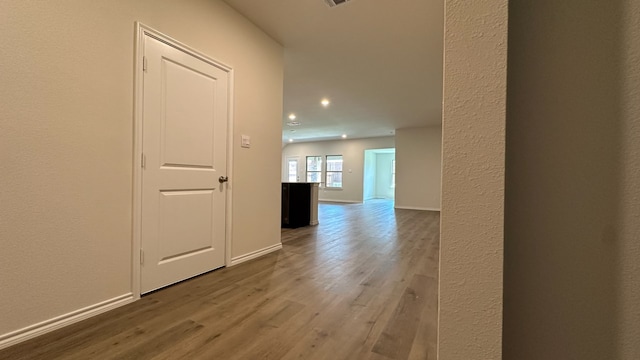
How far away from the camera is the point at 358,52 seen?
3.40m

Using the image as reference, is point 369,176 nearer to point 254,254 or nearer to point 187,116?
point 254,254

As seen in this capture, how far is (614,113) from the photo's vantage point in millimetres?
590

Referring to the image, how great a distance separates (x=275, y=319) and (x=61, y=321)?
1.19 meters

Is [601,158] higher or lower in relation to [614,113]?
lower

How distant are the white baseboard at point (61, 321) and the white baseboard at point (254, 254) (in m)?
0.93

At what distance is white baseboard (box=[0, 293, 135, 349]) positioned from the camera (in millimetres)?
1318

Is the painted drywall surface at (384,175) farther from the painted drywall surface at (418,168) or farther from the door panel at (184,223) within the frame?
the door panel at (184,223)

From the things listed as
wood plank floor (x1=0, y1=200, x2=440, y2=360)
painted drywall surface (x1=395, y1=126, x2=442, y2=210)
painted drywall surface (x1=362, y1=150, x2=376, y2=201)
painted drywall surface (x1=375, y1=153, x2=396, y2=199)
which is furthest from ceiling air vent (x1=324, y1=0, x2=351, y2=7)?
painted drywall surface (x1=375, y1=153, x2=396, y2=199)

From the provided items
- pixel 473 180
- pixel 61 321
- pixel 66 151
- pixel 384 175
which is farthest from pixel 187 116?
pixel 384 175

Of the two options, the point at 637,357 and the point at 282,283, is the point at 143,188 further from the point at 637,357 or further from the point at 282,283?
the point at 637,357

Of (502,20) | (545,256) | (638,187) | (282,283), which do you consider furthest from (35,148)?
Answer: (638,187)

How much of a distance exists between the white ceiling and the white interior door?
3.08 feet

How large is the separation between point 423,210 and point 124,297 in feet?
24.6

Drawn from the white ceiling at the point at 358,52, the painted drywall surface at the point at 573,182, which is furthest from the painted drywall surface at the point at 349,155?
the painted drywall surface at the point at 573,182
